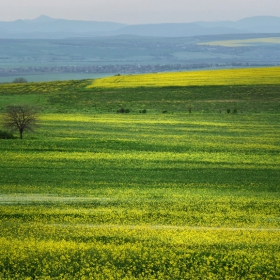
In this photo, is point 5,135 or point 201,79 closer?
point 5,135

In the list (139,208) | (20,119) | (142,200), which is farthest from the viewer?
(20,119)

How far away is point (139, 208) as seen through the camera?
58.9ft

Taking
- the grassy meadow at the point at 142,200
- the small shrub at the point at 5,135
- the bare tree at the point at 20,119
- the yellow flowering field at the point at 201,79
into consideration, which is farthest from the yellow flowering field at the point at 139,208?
the yellow flowering field at the point at 201,79

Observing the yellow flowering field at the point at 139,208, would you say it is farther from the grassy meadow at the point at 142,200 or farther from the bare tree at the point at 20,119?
the bare tree at the point at 20,119

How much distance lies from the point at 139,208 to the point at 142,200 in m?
1.20

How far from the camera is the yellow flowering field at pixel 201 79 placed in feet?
228

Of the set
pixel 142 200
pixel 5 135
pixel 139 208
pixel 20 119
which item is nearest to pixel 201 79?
pixel 20 119

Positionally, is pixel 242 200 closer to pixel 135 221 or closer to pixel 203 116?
pixel 135 221

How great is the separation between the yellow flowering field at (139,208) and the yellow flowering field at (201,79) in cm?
3419

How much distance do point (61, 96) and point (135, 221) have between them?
49565 mm

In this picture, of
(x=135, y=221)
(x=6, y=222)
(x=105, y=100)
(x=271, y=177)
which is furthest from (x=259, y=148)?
(x=105, y=100)

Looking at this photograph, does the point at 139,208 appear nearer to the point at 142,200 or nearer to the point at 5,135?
the point at 142,200

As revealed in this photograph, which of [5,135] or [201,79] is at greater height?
[201,79]

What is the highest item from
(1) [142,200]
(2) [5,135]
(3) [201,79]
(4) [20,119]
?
(3) [201,79]
